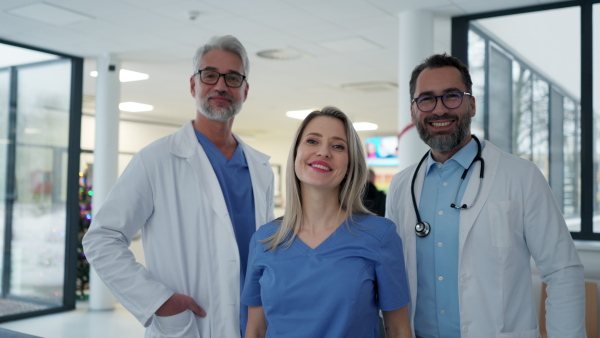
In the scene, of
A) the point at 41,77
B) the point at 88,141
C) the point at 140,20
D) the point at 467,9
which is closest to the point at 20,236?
the point at 41,77

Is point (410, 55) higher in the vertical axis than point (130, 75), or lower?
lower

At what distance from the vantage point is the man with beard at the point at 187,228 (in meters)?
2.13

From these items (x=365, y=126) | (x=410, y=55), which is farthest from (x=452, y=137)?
(x=365, y=126)

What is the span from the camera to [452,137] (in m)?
2.05

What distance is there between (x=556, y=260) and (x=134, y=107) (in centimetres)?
1047

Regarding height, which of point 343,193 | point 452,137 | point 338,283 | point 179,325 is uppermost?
point 452,137

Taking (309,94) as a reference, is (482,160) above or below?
below

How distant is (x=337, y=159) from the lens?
1873 millimetres

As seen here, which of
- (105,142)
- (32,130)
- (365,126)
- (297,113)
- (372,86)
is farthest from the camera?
(365,126)

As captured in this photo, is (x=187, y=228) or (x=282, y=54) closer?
(x=187, y=228)

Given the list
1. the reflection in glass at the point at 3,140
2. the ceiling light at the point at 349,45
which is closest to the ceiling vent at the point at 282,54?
the ceiling light at the point at 349,45

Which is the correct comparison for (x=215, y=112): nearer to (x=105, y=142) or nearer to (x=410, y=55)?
(x=410, y=55)

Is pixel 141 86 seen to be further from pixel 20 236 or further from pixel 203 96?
pixel 203 96

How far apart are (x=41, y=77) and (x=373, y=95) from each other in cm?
505
